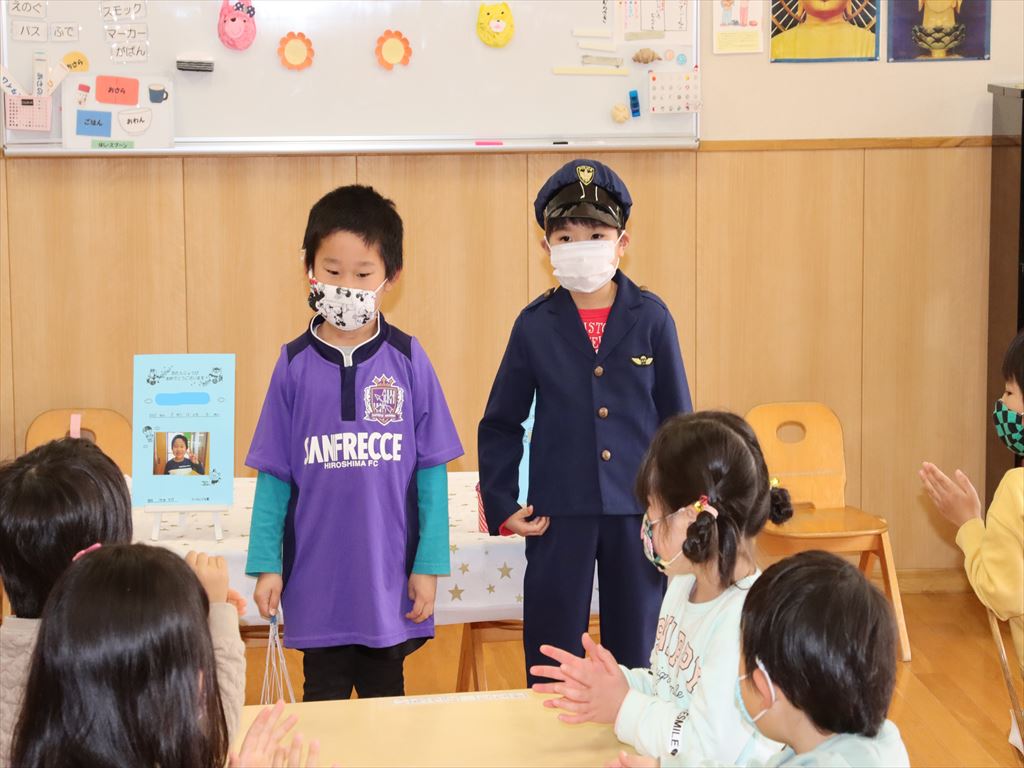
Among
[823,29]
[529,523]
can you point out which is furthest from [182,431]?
[823,29]

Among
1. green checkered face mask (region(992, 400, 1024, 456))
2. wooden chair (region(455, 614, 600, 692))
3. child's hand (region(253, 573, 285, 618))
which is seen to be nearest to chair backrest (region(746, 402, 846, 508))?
wooden chair (region(455, 614, 600, 692))

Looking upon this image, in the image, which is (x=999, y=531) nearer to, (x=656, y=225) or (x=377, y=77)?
(x=656, y=225)

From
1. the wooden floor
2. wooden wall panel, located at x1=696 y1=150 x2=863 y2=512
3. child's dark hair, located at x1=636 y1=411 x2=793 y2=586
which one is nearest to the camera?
child's dark hair, located at x1=636 y1=411 x2=793 y2=586

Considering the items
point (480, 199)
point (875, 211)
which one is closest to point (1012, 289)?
point (875, 211)

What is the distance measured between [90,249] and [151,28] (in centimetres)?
82

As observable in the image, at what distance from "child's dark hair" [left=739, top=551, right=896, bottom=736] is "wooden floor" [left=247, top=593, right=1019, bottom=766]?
1.97 meters

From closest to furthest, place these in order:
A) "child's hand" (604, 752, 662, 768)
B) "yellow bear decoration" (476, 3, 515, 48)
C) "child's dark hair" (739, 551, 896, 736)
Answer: "child's dark hair" (739, 551, 896, 736) < "child's hand" (604, 752, 662, 768) < "yellow bear decoration" (476, 3, 515, 48)

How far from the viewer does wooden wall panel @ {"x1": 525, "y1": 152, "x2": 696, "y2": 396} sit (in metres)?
4.38

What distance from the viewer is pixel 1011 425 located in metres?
2.35

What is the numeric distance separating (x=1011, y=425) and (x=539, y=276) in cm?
231

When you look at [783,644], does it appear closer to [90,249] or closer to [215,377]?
[215,377]

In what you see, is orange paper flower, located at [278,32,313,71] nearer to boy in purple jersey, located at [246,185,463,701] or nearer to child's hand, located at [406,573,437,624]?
boy in purple jersey, located at [246,185,463,701]

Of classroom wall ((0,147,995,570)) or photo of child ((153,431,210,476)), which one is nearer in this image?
photo of child ((153,431,210,476))

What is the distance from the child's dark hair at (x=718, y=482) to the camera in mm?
1777
